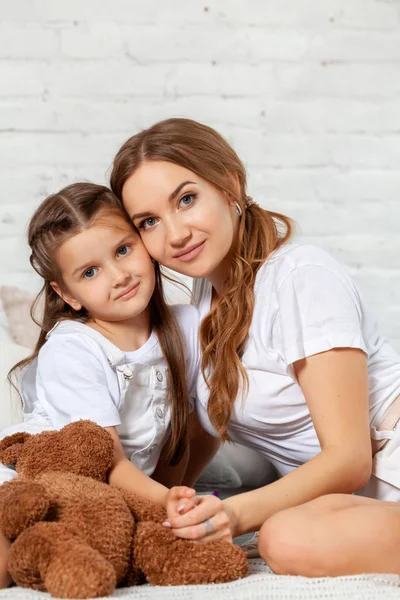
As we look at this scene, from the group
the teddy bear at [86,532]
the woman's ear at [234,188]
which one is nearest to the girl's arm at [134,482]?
the teddy bear at [86,532]

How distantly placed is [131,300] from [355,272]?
1.01 metres

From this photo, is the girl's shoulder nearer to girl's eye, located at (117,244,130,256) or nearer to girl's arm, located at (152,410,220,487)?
girl's eye, located at (117,244,130,256)

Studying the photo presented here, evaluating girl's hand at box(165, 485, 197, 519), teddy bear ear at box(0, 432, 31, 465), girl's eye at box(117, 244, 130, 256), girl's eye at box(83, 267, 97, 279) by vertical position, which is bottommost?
teddy bear ear at box(0, 432, 31, 465)

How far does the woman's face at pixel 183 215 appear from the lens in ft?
4.73

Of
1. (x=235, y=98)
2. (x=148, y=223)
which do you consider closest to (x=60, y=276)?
(x=148, y=223)

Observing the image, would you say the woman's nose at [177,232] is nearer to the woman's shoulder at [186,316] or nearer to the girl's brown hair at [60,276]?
the girl's brown hair at [60,276]

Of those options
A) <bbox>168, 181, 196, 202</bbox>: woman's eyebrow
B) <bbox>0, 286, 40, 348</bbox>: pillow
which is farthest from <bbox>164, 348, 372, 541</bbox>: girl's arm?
<bbox>0, 286, 40, 348</bbox>: pillow

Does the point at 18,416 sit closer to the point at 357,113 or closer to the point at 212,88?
the point at 212,88

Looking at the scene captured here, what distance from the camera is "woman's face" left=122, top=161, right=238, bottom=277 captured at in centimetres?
144

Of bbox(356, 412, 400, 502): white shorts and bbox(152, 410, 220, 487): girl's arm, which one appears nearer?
bbox(356, 412, 400, 502): white shorts

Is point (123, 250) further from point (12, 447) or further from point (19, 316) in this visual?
point (19, 316)

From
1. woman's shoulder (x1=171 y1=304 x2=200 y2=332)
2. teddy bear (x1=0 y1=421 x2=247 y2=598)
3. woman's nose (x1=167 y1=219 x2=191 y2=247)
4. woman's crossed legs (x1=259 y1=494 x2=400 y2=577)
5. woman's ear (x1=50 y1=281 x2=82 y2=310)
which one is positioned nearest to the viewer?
teddy bear (x1=0 y1=421 x2=247 y2=598)

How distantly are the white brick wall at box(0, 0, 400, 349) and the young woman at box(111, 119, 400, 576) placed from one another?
76 cm

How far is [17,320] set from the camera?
2025 mm
